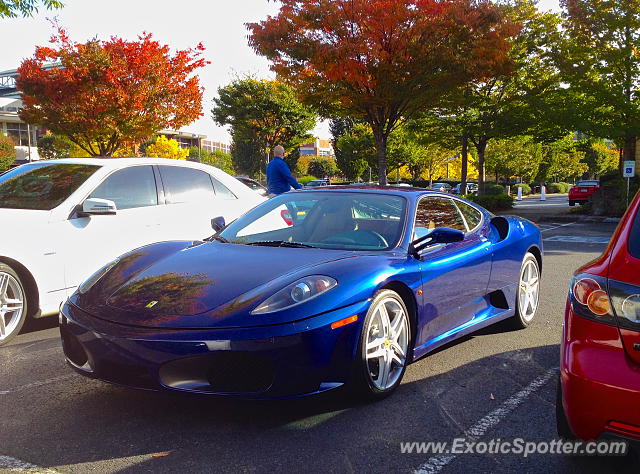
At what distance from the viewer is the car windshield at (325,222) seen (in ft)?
13.8

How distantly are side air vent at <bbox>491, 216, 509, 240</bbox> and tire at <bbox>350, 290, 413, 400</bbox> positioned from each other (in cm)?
180

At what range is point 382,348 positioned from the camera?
3645 mm

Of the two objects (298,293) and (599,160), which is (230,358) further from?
(599,160)

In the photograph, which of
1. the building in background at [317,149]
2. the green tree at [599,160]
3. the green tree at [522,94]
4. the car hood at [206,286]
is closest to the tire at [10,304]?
the car hood at [206,286]

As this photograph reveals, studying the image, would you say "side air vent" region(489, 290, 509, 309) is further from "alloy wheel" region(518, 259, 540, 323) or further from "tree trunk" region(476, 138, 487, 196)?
"tree trunk" region(476, 138, 487, 196)

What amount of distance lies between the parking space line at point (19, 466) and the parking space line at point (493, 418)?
166 centimetres

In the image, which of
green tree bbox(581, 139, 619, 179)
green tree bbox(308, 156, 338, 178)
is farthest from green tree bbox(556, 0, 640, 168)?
green tree bbox(308, 156, 338, 178)

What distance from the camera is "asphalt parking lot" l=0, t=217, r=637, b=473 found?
2.85 m

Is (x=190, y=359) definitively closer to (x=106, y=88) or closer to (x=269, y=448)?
(x=269, y=448)

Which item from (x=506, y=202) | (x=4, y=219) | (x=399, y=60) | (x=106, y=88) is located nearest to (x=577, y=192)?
(x=506, y=202)

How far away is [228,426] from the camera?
3.28 m

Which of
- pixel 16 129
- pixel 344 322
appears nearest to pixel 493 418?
pixel 344 322

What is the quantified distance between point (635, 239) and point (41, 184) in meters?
5.26

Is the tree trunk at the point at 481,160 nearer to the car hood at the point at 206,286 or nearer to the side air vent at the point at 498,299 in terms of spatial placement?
the side air vent at the point at 498,299
